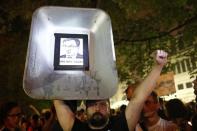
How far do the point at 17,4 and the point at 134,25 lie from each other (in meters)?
3.19

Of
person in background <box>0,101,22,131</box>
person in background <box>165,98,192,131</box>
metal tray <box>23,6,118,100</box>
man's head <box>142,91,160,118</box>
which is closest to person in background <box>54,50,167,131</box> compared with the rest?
metal tray <box>23,6,118,100</box>

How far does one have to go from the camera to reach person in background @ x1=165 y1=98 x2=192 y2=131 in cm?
533

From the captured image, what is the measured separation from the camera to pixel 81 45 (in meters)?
2.29

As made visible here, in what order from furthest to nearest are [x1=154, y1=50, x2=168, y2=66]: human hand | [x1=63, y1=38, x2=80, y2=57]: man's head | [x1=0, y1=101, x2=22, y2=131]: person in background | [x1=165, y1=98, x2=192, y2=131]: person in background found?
[x1=165, y1=98, x2=192, y2=131]: person in background < [x1=0, y1=101, x2=22, y2=131]: person in background < [x1=154, y1=50, x2=168, y2=66]: human hand < [x1=63, y1=38, x2=80, y2=57]: man's head

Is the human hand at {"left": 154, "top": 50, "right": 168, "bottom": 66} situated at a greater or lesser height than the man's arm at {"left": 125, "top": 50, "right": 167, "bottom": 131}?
greater

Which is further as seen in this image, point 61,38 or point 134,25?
point 134,25

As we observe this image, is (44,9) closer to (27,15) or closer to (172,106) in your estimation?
(172,106)

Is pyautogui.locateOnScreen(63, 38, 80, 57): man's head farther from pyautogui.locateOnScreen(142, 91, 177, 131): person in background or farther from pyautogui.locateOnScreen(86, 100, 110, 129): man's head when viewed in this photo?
pyautogui.locateOnScreen(142, 91, 177, 131): person in background

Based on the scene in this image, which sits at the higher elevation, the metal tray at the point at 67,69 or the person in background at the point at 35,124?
the metal tray at the point at 67,69

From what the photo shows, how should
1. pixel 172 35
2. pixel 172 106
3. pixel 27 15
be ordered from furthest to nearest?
pixel 172 35 → pixel 27 15 → pixel 172 106

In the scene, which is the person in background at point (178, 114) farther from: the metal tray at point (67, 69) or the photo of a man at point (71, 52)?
the photo of a man at point (71, 52)

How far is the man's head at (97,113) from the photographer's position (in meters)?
2.50

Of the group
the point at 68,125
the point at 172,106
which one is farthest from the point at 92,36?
the point at 172,106

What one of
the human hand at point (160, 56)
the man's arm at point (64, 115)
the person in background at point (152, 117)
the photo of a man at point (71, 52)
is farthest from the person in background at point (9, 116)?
the human hand at point (160, 56)
